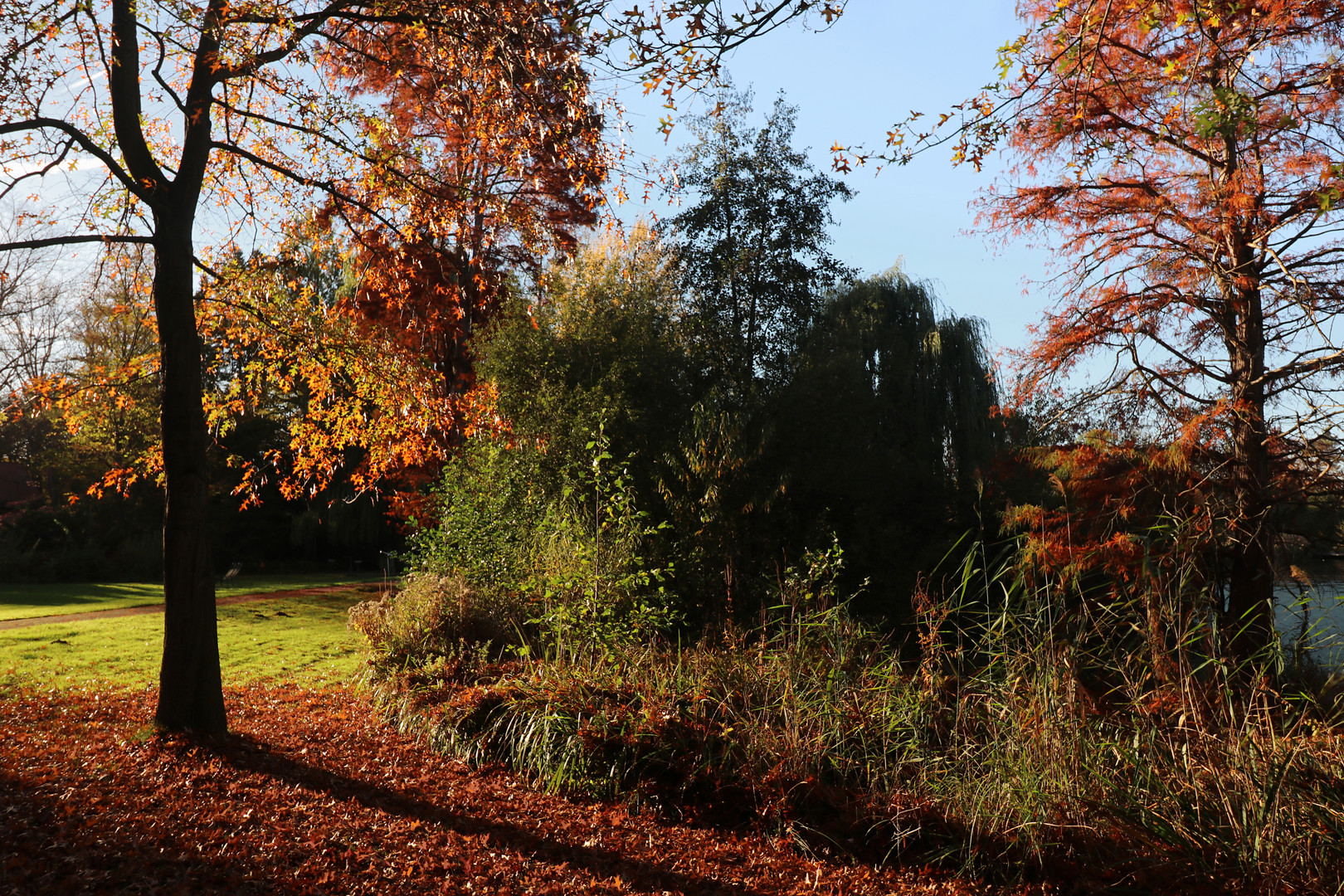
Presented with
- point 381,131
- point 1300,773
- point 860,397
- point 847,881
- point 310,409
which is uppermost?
point 381,131

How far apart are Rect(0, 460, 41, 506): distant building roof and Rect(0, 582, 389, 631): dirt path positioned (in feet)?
48.1

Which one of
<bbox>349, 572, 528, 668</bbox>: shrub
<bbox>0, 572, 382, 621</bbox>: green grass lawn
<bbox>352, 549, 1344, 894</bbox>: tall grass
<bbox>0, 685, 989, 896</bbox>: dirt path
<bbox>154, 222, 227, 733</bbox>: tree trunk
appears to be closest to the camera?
<bbox>352, 549, 1344, 894</bbox>: tall grass

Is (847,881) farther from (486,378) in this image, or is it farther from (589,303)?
(589,303)

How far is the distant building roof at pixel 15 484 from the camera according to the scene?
26.6m

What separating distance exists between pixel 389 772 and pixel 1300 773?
4.79 meters

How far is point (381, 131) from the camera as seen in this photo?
7320 millimetres

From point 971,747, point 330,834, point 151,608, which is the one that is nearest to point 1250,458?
point 971,747

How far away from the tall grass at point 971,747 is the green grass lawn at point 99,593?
10.2 meters

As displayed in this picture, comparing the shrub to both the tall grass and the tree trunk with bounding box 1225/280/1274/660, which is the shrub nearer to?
the tall grass

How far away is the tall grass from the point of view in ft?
11.1

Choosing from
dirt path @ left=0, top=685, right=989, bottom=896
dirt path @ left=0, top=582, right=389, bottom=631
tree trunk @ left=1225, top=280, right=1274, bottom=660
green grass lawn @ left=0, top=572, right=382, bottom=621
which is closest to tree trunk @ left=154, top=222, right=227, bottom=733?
dirt path @ left=0, top=685, right=989, bottom=896

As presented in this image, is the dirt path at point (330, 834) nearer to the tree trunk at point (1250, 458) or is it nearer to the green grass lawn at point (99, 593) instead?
the tree trunk at point (1250, 458)

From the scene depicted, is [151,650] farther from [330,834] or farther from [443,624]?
[330,834]

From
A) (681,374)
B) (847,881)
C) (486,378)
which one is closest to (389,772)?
(847,881)
